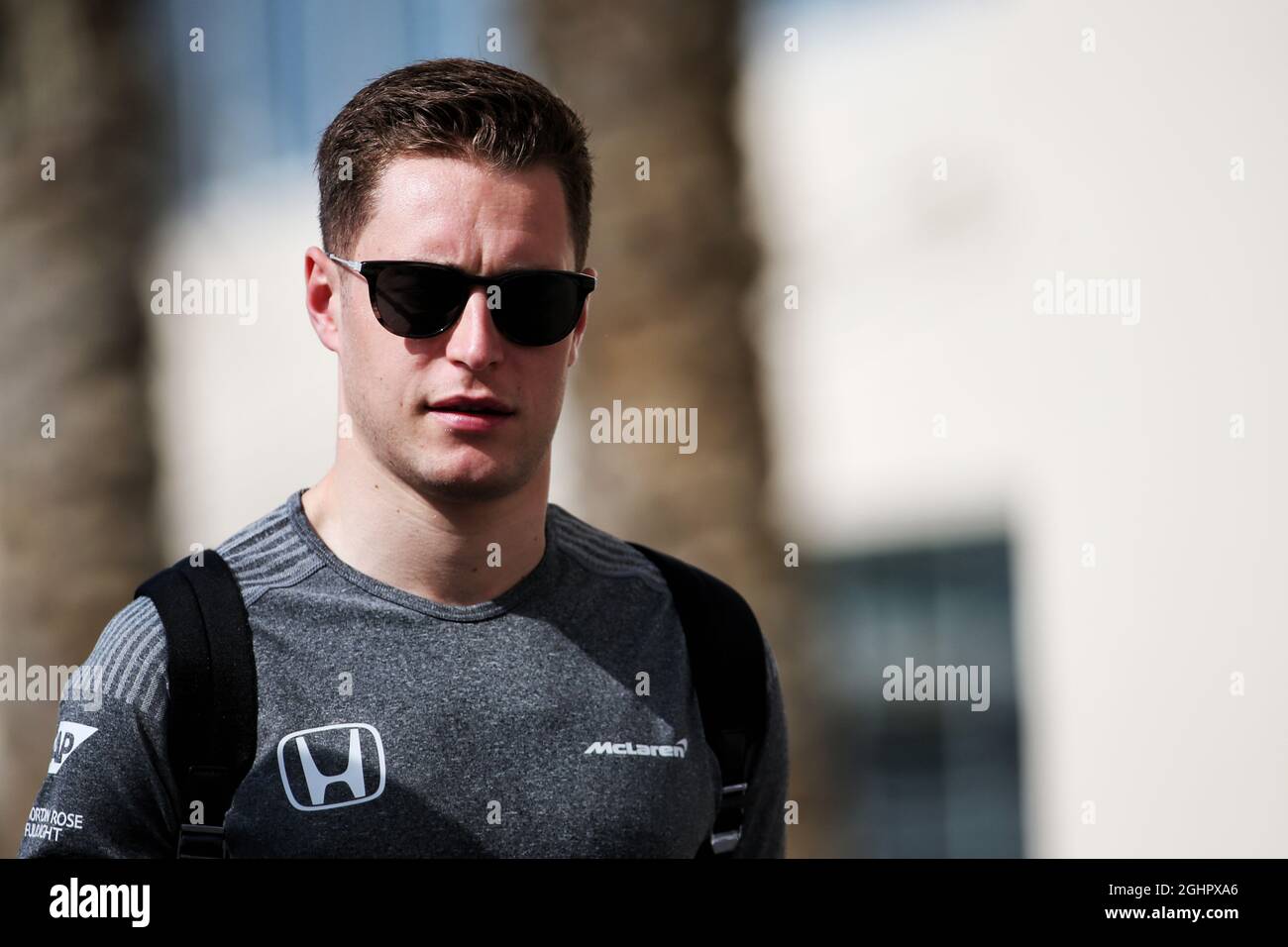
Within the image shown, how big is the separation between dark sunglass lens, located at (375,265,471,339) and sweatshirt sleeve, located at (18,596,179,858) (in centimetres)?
93

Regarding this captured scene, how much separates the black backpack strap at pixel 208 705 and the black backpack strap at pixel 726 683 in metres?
1.11

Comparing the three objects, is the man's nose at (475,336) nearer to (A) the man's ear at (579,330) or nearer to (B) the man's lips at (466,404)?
(B) the man's lips at (466,404)

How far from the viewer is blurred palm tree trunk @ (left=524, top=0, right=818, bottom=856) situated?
17.4 feet

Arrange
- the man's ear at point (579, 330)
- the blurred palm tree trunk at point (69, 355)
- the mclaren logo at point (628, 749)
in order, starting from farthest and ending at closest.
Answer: the blurred palm tree trunk at point (69, 355) < the man's ear at point (579, 330) < the mclaren logo at point (628, 749)

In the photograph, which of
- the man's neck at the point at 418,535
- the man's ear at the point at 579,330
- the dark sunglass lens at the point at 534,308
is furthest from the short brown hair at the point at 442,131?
the man's neck at the point at 418,535

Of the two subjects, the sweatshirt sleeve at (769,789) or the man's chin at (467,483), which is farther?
the sweatshirt sleeve at (769,789)

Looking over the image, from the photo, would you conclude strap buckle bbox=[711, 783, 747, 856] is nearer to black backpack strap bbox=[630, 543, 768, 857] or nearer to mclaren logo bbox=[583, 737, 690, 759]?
black backpack strap bbox=[630, 543, 768, 857]

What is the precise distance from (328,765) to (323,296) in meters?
1.21

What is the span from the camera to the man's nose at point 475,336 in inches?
125

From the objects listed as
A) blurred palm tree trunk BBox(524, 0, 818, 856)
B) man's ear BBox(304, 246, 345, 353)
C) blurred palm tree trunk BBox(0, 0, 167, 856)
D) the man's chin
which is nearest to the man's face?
the man's chin

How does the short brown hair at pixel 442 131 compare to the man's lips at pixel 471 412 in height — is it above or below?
above

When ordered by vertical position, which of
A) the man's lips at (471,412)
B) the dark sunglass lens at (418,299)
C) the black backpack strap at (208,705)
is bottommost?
the black backpack strap at (208,705)

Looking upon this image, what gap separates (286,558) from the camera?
125 inches
